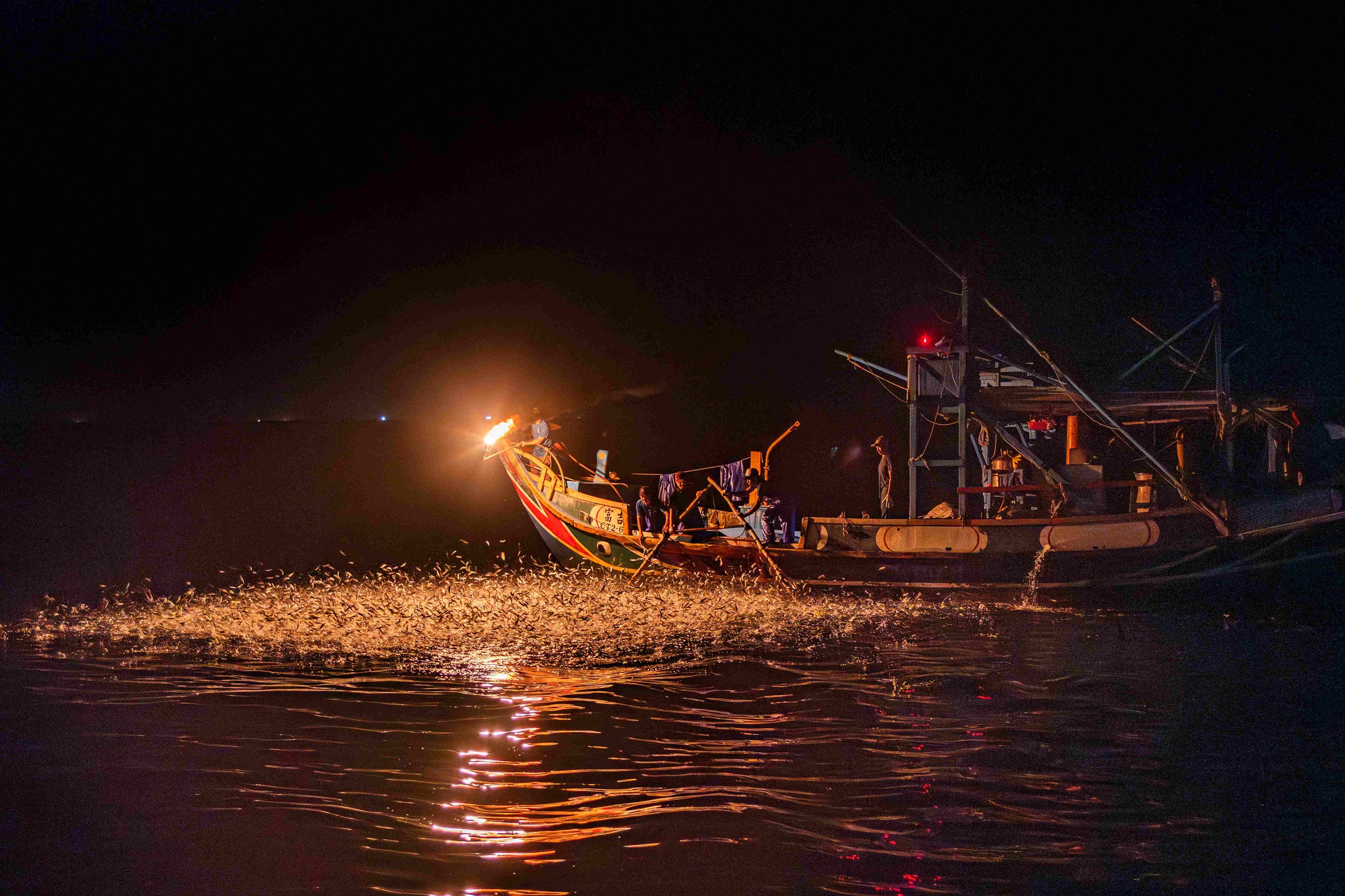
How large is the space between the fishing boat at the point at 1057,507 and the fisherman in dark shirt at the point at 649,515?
20 cm

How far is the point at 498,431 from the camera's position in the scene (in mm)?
21109

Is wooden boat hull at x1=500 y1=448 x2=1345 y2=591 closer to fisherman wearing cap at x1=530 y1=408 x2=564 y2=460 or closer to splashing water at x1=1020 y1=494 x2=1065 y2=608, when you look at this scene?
splashing water at x1=1020 y1=494 x2=1065 y2=608

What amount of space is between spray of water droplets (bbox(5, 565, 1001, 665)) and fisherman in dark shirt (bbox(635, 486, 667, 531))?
3.26 feet

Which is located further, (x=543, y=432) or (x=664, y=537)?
(x=543, y=432)

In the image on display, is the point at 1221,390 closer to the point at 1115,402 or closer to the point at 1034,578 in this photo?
the point at 1115,402

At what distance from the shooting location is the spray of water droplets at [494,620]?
1148cm

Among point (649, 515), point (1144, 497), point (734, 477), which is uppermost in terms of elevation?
point (734, 477)

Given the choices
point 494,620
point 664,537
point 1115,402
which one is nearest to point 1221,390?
point 1115,402

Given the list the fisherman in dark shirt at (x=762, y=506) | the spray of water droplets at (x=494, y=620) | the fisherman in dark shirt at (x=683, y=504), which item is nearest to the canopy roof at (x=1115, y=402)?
the spray of water droplets at (x=494, y=620)

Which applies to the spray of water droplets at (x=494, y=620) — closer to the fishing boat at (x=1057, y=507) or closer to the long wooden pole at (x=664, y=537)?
the long wooden pole at (x=664, y=537)

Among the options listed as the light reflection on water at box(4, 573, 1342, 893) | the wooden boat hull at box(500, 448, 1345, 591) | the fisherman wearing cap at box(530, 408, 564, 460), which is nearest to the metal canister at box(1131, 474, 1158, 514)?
the wooden boat hull at box(500, 448, 1345, 591)

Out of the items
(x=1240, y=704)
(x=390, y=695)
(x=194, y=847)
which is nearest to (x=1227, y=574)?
(x=1240, y=704)

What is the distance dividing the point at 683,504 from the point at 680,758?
11678 millimetres

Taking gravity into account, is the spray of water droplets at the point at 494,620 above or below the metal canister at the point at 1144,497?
below
